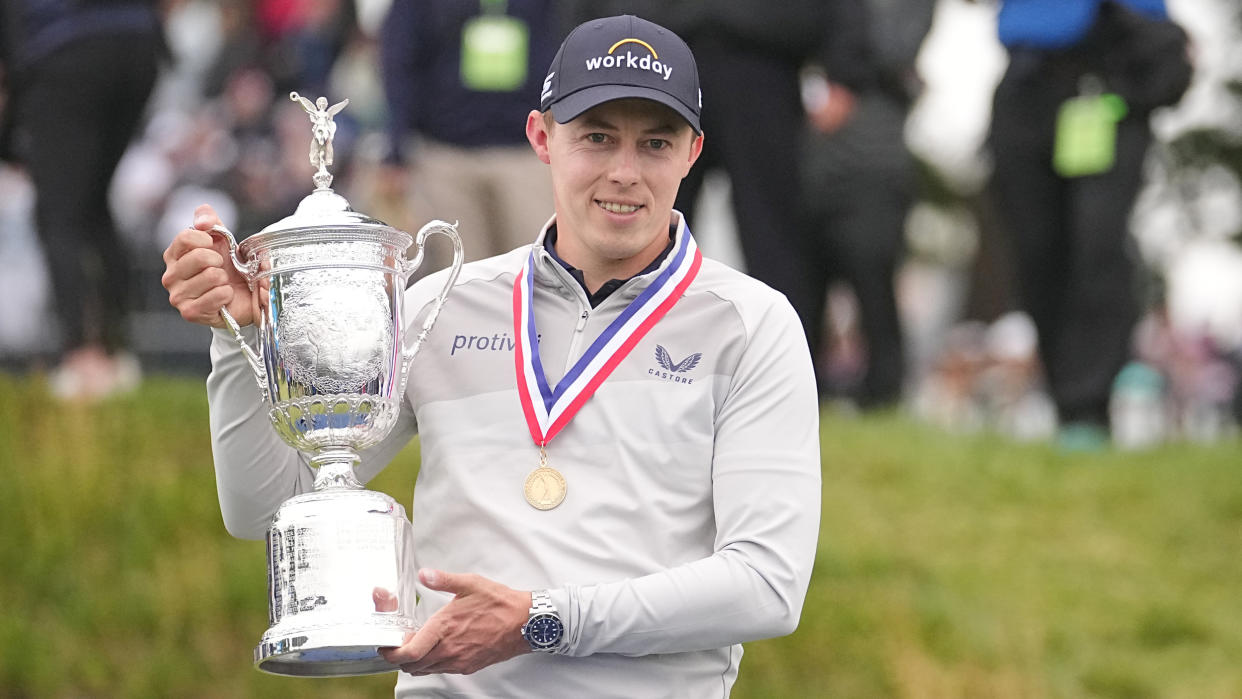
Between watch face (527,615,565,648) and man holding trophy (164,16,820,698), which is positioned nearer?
watch face (527,615,565,648)

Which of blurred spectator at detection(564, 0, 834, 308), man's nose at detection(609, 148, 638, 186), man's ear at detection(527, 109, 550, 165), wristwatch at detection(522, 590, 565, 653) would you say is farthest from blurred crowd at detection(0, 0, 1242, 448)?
wristwatch at detection(522, 590, 565, 653)

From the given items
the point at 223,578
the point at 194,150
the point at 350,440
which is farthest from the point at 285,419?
the point at 194,150

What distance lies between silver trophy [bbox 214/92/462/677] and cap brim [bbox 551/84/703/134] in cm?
26

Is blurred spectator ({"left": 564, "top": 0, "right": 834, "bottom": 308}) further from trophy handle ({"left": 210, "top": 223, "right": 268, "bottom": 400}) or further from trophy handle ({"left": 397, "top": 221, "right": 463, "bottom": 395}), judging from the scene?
trophy handle ({"left": 210, "top": 223, "right": 268, "bottom": 400})

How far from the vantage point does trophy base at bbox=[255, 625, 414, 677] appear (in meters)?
2.68

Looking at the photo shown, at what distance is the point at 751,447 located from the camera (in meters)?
2.87

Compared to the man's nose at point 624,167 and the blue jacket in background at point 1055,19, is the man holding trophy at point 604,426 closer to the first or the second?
the man's nose at point 624,167

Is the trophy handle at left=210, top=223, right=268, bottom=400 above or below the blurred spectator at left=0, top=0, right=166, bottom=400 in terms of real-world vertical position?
below

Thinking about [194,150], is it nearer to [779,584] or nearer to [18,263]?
[18,263]

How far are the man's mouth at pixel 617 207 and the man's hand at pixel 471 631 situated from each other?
0.65m

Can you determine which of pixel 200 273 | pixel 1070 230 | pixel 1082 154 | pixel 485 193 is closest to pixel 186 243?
pixel 200 273

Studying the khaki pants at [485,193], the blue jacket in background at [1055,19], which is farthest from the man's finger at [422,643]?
the blue jacket in background at [1055,19]

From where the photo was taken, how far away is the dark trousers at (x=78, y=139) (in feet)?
22.5

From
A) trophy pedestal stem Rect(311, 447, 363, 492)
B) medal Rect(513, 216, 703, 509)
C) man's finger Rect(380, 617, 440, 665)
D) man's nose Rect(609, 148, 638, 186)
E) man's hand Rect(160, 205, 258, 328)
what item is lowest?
man's finger Rect(380, 617, 440, 665)
